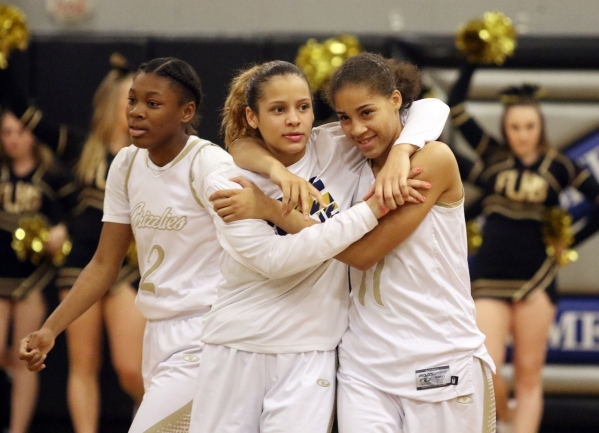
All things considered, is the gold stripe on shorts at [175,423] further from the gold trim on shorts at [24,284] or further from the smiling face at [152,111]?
the gold trim on shorts at [24,284]

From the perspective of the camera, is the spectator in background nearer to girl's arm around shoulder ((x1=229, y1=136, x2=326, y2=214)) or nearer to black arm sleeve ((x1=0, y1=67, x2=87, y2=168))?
black arm sleeve ((x1=0, y1=67, x2=87, y2=168))

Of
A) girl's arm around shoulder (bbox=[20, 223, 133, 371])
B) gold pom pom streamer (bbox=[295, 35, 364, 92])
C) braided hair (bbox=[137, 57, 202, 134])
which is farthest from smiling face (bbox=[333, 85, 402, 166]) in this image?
gold pom pom streamer (bbox=[295, 35, 364, 92])

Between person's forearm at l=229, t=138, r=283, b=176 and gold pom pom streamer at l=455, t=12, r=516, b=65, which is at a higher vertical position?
gold pom pom streamer at l=455, t=12, r=516, b=65

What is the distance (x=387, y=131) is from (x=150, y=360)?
1.15 m

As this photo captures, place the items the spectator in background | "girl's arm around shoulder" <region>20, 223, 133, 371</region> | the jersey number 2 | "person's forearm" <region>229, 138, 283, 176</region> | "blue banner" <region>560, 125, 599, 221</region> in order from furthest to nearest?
1. "blue banner" <region>560, 125, 599, 221</region>
2. the spectator in background
3. the jersey number 2
4. "girl's arm around shoulder" <region>20, 223, 133, 371</region>
5. "person's forearm" <region>229, 138, 283, 176</region>

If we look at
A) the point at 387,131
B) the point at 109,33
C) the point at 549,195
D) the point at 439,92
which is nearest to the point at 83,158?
the point at 109,33

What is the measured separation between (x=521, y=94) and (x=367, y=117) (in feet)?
9.82

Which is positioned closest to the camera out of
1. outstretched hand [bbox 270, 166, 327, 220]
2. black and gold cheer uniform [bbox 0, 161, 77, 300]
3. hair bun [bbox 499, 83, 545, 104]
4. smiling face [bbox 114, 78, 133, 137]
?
outstretched hand [bbox 270, 166, 327, 220]

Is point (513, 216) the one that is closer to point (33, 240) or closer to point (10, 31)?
point (33, 240)

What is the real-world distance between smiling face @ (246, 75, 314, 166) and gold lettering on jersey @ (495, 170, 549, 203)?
2.78 m

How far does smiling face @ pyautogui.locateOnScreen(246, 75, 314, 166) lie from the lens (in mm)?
2717

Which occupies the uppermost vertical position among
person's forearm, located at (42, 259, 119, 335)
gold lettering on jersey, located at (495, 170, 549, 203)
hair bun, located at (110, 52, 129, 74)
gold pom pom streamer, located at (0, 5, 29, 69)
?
gold pom pom streamer, located at (0, 5, 29, 69)

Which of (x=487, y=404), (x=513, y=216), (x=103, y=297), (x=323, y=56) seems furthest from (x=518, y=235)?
(x=487, y=404)

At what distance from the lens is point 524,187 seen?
17.3ft
